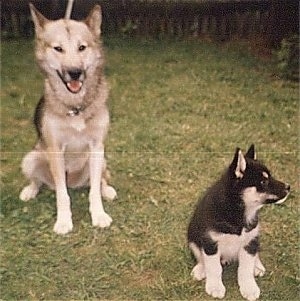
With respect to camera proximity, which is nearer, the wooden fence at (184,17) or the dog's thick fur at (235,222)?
the dog's thick fur at (235,222)

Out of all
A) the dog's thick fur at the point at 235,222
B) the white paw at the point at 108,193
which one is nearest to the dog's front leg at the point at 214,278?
the dog's thick fur at the point at 235,222

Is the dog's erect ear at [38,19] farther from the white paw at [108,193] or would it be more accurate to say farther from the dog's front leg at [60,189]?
the white paw at [108,193]

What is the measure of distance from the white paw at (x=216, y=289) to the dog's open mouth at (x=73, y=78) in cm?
90

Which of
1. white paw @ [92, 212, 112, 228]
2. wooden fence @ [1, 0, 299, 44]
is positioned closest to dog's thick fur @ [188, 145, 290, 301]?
white paw @ [92, 212, 112, 228]

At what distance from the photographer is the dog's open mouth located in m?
2.62

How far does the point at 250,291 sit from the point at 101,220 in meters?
0.70

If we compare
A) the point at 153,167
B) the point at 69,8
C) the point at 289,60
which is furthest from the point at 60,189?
the point at 289,60

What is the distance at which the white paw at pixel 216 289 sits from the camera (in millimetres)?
2301

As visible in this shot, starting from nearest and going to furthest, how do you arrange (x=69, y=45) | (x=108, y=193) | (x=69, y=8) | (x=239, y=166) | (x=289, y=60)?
(x=239, y=166)
(x=69, y=45)
(x=108, y=193)
(x=69, y=8)
(x=289, y=60)

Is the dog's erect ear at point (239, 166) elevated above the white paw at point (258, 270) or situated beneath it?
elevated above

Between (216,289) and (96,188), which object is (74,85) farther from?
(216,289)

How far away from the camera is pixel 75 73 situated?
103 inches

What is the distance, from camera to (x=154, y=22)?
474 cm

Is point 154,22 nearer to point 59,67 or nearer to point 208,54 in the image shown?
point 208,54
